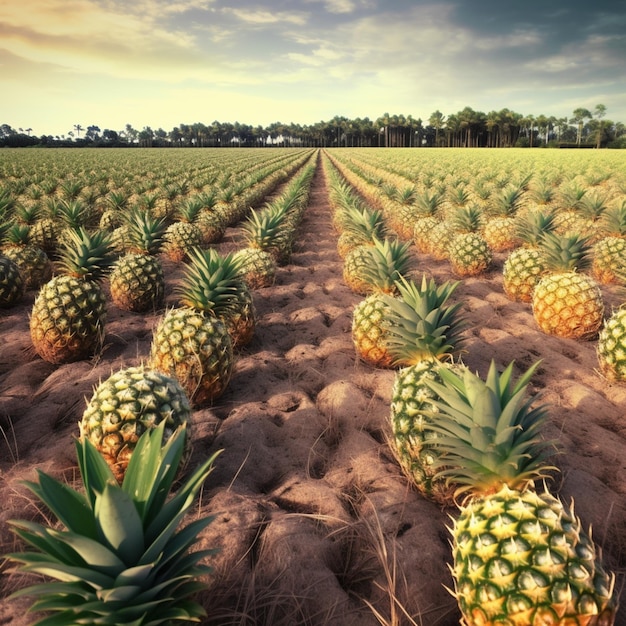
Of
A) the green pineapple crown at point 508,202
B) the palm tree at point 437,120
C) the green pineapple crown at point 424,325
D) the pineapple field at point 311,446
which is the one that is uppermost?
the palm tree at point 437,120

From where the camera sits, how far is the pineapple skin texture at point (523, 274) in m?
6.44

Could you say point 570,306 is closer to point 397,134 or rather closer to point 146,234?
point 146,234

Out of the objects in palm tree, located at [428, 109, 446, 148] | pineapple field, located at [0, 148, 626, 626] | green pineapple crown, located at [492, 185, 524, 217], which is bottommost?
pineapple field, located at [0, 148, 626, 626]

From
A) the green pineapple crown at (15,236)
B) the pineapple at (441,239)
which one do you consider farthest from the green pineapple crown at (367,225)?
the green pineapple crown at (15,236)

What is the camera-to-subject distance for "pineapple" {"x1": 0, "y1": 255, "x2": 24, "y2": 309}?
6043 millimetres

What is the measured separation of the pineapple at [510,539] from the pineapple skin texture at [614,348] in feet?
8.42

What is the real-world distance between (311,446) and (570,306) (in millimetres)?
3729

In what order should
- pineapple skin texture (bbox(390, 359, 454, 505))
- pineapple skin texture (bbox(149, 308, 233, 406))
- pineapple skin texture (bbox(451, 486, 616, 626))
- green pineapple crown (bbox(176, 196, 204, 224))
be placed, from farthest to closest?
green pineapple crown (bbox(176, 196, 204, 224))
pineapple skin texture (bbox(149, 308, 233, 406))
pineapple skin texture (bbox(390, 359, 454, 505))
pineapple skin texture (bbox(451, 486, 616, 626))

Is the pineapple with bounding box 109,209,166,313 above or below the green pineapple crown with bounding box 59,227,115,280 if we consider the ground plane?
below

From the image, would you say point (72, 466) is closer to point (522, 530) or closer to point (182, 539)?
point (182, 539)

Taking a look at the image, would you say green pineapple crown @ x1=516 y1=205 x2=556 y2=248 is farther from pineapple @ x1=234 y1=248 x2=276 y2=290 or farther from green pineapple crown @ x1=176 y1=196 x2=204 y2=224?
green pineapple crown @ x1=176 y1=196 x2=204 y2=224

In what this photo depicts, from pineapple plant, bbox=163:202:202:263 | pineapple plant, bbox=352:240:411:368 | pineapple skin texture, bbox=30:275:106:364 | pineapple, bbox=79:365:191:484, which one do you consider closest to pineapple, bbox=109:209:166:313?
pineapple skin texture, bbox=30:275:106:364

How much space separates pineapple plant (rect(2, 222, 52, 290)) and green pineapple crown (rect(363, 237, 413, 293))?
5.40 m

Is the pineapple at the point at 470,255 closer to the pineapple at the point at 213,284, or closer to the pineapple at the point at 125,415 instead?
the pineapple at the point at 213,284
